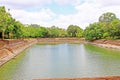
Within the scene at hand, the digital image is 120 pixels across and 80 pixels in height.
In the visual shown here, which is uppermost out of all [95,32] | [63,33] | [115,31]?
[115,31]

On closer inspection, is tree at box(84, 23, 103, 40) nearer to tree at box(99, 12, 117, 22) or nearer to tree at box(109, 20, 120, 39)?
tree at box(109, 20, 120, 39)

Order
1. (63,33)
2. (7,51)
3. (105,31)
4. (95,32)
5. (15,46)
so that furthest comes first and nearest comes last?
(63,33) → (95,32) → (105,31) → (15,46) → (7,51)

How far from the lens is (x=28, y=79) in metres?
18.9

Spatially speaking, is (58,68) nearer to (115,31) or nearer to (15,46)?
(15,46)

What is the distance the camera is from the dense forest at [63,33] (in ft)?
178

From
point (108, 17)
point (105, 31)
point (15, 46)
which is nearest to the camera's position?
point (15, 46)

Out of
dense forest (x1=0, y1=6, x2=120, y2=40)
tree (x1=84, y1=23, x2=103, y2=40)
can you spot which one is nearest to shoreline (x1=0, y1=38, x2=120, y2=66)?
dense forest (x1=0, y1=6, x2=120, y2=40)

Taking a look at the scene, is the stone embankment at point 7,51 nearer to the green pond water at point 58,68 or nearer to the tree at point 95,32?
the green pond water at point 58,68

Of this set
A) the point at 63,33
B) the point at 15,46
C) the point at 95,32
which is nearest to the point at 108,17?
the point at 63,33

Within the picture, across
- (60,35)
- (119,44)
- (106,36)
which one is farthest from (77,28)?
(119,44)

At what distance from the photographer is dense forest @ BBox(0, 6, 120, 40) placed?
5441 cm

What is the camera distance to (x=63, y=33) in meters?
135

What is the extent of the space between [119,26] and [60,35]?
67.6m

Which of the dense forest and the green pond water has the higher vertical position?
the dense forest
